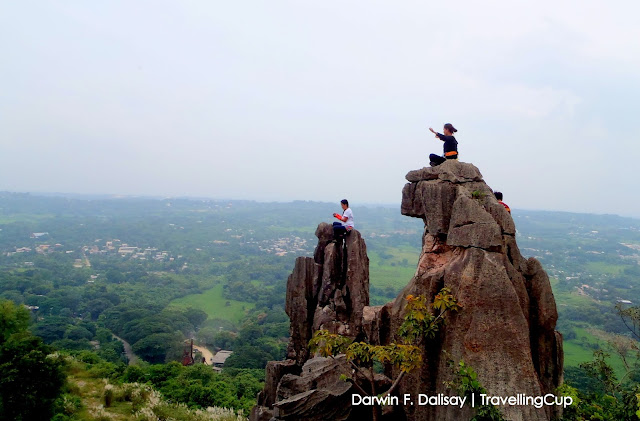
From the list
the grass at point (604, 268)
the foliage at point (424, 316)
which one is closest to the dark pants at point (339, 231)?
the foliage at point (424, 316)

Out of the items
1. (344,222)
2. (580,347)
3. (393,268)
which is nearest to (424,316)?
(344,222)

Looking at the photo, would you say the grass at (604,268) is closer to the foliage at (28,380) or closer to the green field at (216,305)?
the green field at (216,305)

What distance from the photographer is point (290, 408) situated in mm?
9844

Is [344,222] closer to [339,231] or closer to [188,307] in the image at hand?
[339,231]

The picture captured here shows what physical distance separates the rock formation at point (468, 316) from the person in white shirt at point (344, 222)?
4.50 m

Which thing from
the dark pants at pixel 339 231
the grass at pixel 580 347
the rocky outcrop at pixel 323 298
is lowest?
the grass at pixel 580 347

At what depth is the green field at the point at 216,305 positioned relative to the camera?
3433 inches

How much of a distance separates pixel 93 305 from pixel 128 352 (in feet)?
107

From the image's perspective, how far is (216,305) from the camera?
96.0 m

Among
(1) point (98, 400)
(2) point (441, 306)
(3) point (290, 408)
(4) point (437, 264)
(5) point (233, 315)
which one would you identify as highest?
(4) point (437, 264)

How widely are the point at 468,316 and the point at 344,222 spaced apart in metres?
8.47

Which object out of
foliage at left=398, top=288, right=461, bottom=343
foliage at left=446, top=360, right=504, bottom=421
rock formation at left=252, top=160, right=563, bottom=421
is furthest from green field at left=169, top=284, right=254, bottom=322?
foliage at left=446, top=360, right=504, bottom=421

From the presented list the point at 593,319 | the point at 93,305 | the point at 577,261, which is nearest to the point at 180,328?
the point at 93,305

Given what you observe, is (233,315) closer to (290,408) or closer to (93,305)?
(93,305)
